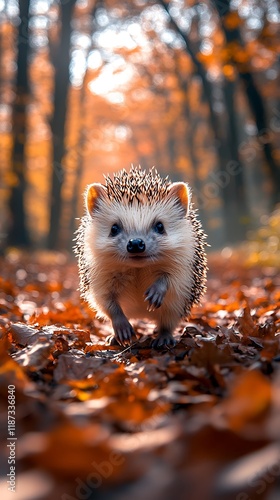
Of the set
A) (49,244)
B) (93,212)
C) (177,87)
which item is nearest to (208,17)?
(177,87)

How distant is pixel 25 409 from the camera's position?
232 cm

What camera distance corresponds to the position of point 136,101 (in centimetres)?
3412

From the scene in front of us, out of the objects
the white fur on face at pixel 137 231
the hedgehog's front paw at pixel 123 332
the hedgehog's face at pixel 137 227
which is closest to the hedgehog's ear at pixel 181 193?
the hedgehog's face at pixel 137 227

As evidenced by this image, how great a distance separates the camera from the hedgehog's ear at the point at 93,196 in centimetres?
503

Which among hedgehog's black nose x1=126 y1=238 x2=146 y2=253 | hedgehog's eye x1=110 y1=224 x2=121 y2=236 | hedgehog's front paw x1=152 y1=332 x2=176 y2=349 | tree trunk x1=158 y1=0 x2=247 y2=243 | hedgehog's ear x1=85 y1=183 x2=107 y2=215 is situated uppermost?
tree trunk x1=158 y1=0 x2=247 y2=243

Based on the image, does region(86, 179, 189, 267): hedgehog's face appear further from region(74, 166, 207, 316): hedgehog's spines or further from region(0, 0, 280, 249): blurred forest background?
region(0, 0, 280, 249): blurred forest background

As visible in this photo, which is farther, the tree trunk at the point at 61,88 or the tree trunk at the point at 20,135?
the tree trunk at the point at 61,88

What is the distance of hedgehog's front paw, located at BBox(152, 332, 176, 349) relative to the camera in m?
4.37

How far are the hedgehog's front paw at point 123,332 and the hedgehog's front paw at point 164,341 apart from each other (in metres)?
0.20

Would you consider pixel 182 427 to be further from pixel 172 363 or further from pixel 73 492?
pixel 172 363

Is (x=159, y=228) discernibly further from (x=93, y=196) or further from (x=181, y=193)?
(x=93, y=196)

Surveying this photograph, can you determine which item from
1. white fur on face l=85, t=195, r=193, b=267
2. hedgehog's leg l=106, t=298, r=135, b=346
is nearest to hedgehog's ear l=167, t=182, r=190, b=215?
white fur on face l=85, t=195, r=193, b=267

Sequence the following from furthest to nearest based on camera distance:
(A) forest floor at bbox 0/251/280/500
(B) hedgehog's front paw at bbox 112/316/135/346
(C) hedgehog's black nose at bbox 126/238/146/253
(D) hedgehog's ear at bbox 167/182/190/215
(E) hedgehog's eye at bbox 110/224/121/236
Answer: (D) hedgehog's ear at bbox 167/182/190/215
(E) hedgehog's eye at bbox 110/224/121/236
(B) hedgehog's front paw at bbox 112/316/135/346
(C) hedgehog's black nose at bbox 126/238/146/253
(A) forest floor at bbox 0/251/280/500

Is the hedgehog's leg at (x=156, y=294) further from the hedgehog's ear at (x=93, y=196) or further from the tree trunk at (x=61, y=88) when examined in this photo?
the tree trunk at (x=61, y=88)
